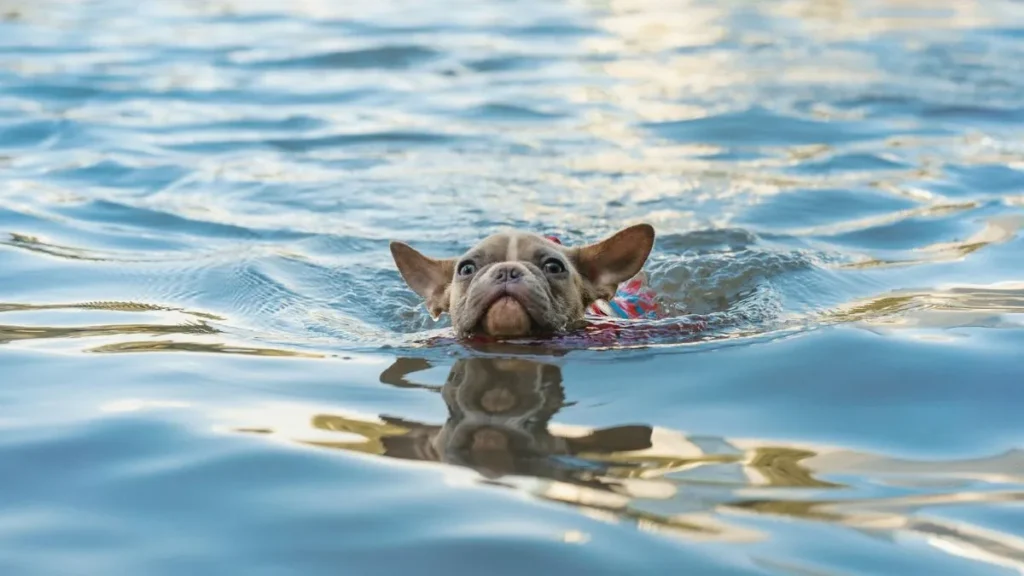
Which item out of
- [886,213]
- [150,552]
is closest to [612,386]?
[150,552]

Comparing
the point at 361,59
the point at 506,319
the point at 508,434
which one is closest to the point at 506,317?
the point at 506,319

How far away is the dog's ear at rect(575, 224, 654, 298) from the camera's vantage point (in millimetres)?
7035

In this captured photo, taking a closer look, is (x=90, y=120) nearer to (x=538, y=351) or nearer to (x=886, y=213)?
(x=886, y=213)

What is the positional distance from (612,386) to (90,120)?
9.22 m

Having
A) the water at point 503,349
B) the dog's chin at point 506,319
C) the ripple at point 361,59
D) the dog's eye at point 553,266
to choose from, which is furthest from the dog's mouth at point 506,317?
the ripple at point 361,59

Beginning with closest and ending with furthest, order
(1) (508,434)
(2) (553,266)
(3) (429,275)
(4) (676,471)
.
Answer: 1. (4) (676,471)
2. (1) (508,434)
3. (2) (553,266)
4. (3) (429,275)

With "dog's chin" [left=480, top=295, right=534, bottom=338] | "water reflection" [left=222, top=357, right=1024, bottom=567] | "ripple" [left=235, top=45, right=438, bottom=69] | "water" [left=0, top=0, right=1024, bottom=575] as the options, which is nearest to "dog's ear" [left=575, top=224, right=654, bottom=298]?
"water" [left=0, top=0, right=1024, bottom=575]

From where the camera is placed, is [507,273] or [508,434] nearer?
[508,434]

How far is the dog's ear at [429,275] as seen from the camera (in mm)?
7262

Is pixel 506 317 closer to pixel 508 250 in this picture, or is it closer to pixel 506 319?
pixel 506 319

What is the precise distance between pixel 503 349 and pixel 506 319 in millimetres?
207

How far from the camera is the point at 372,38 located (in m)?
17.8

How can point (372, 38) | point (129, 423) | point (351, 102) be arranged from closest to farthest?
point (129, 423) < point (351, 102) < point (372, 38)

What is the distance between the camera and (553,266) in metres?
6.84
